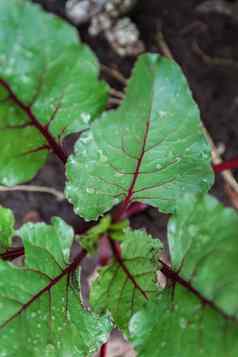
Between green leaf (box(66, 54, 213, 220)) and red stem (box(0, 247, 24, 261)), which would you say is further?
red stem (box(0, 247, 24, 261))

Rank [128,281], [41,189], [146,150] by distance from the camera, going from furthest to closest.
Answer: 1. [41,189]
2. [128,281]
3. [146,150]

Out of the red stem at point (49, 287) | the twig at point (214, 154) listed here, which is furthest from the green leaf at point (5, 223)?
the twig at point (214, 154)

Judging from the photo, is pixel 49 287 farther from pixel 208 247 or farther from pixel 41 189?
pixel 41 189

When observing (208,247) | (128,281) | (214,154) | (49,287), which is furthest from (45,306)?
(214,154)

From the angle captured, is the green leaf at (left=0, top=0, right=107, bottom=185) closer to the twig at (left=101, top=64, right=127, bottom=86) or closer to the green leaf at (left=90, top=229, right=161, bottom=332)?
the green leaf at (left=90, top=229, right=161, bottom=332)

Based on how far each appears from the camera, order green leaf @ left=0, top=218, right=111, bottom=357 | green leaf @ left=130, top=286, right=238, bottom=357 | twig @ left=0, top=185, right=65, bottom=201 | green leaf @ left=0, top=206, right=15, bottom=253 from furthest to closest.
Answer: twig @ left=0, top=185, right=65, bottom=201 < green leaf @ left=0, top=206, right=15, bottom=253 < green leaf @ left=0, top=218, right=111, bottom=357 < green leaf @ left=130, top=286, right=238, bottom=357

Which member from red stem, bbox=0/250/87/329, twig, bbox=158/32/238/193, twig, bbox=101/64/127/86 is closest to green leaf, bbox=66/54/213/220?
red stem, bbox=0/250/87/329

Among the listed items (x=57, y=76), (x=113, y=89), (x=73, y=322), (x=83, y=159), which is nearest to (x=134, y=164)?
(x=83, y=159)
